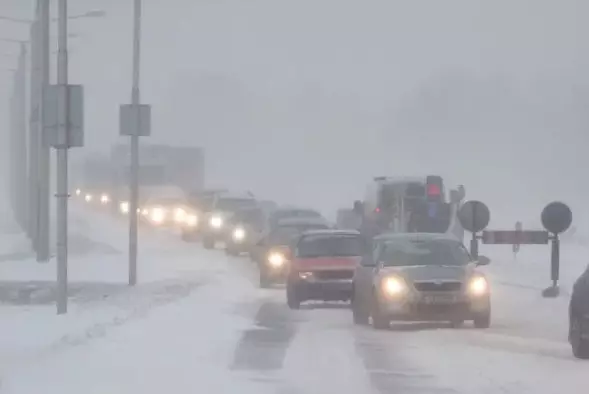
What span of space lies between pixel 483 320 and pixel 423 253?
1778mm

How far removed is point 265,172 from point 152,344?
15826cm

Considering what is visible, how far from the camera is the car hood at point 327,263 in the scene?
100 feet

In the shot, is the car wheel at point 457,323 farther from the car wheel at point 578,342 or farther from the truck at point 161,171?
the truck at point 161,171

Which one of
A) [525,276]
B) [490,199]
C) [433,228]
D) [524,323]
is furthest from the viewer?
[490,199]

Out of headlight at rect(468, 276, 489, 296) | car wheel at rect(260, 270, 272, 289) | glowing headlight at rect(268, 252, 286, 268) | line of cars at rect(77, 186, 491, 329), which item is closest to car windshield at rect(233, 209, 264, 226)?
line of cars at rect(77, 186, 491, 329)

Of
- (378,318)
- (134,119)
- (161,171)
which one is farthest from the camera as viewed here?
(161,171)

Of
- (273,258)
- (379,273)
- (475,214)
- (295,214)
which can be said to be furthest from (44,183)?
(379,273)

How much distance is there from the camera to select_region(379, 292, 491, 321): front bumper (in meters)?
23.9

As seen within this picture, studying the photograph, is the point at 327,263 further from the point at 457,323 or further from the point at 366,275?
the point at 457,323

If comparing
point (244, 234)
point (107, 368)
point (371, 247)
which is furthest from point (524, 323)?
point (244, 234)

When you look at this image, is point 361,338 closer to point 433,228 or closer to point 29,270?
point 29,270

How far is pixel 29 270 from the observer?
4606 cm

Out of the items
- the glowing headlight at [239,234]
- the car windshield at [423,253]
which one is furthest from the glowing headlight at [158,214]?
the car windshield at [423,253]

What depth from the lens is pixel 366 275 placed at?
25.7 metres
